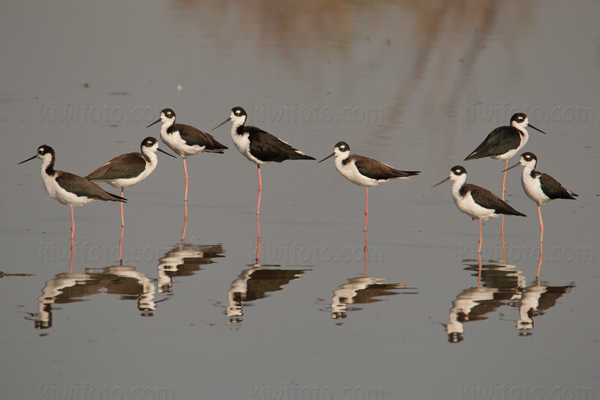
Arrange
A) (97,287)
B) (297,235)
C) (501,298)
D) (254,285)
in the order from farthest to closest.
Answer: (297,235), (254,285), (501,298), (97,287)

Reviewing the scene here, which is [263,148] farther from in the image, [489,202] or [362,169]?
[489,202]

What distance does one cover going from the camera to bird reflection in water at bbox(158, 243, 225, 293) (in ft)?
30.9

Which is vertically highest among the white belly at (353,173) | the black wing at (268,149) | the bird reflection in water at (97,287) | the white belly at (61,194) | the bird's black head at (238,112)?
the bird's black head at (238,112)

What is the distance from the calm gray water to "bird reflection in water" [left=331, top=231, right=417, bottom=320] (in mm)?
37

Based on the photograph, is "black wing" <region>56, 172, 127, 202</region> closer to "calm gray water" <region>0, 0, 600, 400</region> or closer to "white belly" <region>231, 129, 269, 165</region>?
"calm gray water" <region>0, 0, 600, 400</region>

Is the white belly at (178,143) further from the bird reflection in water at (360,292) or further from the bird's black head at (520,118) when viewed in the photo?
the bird's black head at (520,118)

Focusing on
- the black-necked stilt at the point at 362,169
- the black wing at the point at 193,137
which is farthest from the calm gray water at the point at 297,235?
the black wing at the point at 193,137

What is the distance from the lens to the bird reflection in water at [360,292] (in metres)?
8.76

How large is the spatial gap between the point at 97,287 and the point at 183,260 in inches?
53.5

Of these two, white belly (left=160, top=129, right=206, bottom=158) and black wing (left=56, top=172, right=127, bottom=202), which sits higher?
white belly (left=160, top=129, right=206, bottom=158)

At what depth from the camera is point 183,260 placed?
1015 centimetres

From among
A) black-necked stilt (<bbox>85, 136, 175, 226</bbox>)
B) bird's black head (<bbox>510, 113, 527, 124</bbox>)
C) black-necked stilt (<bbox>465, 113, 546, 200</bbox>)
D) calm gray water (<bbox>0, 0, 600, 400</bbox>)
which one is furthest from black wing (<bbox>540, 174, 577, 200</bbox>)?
black-necked stilt (<bbox>85, 136, 175, 226</bbox>)

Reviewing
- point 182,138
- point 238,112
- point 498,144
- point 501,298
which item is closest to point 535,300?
point 501,298

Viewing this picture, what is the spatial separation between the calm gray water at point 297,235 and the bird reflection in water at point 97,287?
1.3 inches
